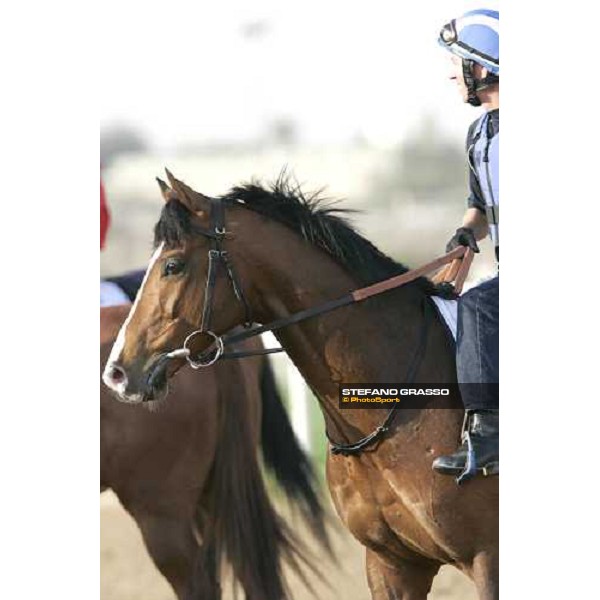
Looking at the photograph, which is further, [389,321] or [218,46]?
[218,46]

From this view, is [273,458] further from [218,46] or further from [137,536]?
[218,46]

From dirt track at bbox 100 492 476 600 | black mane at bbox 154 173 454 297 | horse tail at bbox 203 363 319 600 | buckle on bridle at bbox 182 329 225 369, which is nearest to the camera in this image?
buckle on bridle at bbox 182 329 225 369

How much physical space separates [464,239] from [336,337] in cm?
55

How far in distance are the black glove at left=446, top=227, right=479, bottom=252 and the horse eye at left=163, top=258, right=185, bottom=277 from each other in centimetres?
86

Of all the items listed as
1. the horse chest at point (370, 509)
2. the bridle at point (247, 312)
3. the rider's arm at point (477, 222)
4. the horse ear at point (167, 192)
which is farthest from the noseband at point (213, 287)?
the rider's arm at point (477, 222)

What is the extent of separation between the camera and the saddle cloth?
4070 millimetres

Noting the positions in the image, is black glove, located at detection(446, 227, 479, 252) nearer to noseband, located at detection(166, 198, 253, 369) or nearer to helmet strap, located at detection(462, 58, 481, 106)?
helmet strap, located at detection(462, 58, 481, 106)

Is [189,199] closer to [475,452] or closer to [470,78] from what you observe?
[470,78]

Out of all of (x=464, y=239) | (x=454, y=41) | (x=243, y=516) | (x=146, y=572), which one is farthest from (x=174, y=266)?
(x=146, y=572)

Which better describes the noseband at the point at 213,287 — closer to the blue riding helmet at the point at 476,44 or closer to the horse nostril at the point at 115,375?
the horse nostril at the point at 115,375

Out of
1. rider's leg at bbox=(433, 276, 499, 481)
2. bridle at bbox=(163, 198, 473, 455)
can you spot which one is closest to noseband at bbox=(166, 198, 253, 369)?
bridle at bbox=(163, 198, 473, 455)
